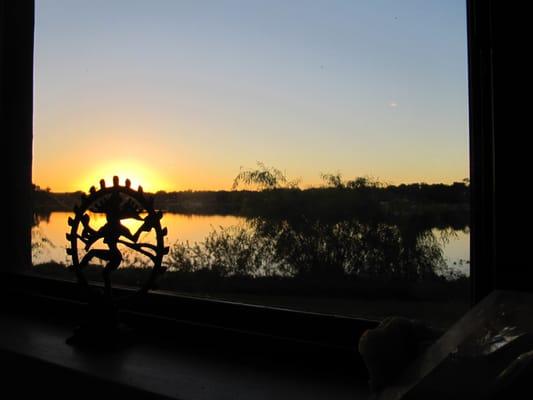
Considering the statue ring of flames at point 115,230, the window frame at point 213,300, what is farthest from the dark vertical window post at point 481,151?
the statue ring of flames at point 115,230

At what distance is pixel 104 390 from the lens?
0.96 metres

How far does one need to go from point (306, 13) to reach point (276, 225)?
532 mm

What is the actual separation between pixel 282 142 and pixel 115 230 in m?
0.47

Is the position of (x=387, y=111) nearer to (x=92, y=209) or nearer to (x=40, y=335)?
(x=92, y=209)

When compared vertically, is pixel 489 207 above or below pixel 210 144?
below

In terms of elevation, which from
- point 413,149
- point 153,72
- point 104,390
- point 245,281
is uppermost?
point 153,72

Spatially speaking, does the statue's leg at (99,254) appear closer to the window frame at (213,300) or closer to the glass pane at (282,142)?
the glass pane at (282,142)

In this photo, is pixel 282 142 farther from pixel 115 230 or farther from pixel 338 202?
pixel 115 230

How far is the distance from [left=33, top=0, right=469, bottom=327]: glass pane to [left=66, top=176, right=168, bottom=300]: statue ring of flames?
3cm

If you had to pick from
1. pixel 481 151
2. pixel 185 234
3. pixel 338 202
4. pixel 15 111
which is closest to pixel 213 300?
pixel 185 234

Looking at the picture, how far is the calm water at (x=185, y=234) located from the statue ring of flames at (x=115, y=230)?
1.7 inches

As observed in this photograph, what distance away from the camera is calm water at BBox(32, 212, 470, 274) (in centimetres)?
91

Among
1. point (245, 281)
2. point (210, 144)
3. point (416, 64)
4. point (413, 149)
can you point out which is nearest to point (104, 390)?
point (245, 281)

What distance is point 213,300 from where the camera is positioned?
121cm
